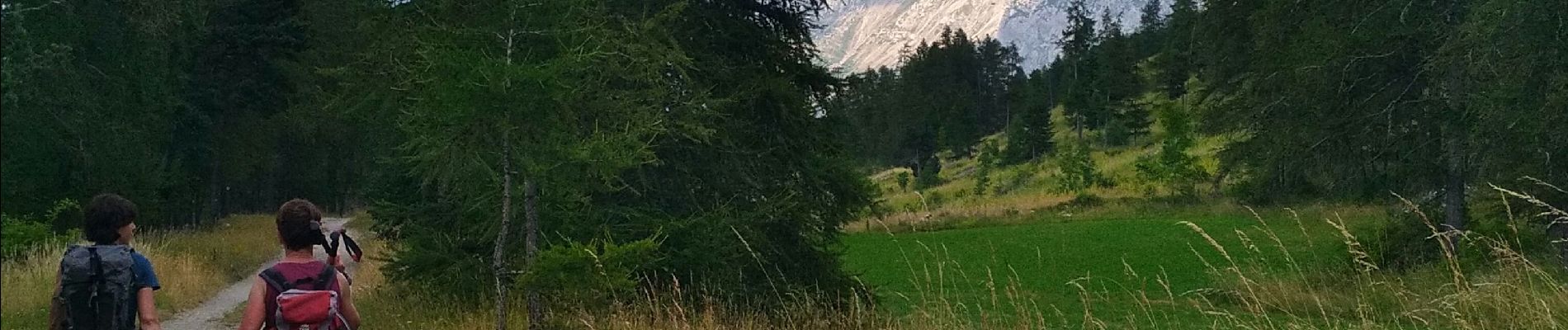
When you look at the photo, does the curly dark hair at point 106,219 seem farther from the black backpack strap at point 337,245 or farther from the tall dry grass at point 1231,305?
the tall dry grass at point 1231,305

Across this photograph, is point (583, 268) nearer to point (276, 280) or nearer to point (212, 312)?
point (276, 280)

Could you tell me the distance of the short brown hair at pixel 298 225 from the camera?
13.1 feet

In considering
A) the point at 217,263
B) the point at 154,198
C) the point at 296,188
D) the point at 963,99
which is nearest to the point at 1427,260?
the point at 217,263

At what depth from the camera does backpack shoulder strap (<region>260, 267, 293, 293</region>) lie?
13.2ft

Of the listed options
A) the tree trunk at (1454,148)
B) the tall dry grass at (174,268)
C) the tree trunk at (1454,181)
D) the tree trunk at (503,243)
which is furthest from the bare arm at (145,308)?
the tree trunk at (1454,181)

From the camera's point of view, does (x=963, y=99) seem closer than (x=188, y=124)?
No

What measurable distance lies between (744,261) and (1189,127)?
4965cm

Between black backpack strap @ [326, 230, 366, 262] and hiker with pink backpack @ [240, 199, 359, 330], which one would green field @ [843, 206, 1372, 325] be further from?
hiker with pink backpack @ [240, 199, 359, 330]

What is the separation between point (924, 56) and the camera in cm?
8325

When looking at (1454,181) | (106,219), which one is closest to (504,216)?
(106,219)

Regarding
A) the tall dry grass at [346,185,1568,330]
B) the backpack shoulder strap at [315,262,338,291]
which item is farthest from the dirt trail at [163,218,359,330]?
the backpack shoulder strap at [315,262,338,291]

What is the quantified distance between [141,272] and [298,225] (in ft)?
4.58

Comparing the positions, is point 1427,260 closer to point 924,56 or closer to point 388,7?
point 388,7

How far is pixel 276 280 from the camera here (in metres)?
4.01
